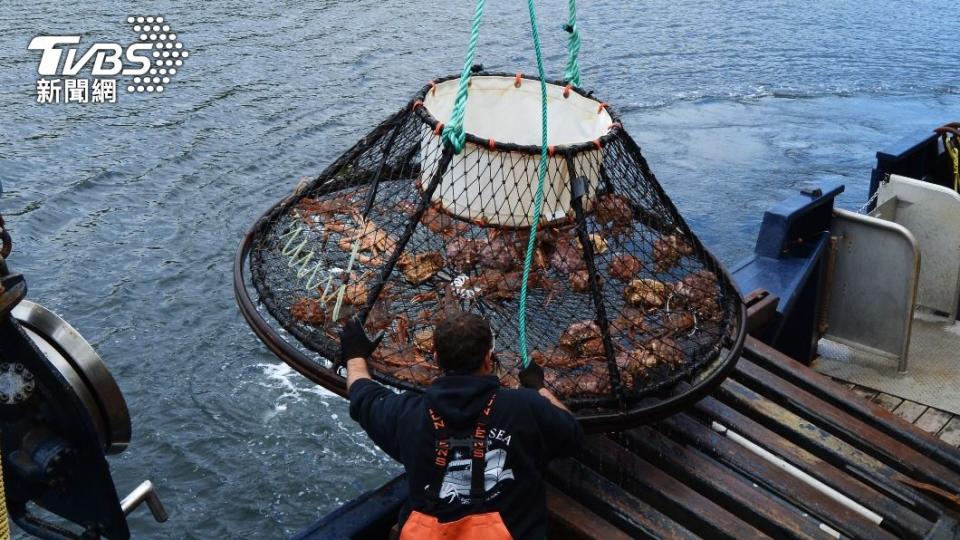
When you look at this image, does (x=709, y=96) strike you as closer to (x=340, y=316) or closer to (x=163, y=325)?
(x=163, y=325)

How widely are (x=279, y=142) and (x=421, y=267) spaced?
28.7ft

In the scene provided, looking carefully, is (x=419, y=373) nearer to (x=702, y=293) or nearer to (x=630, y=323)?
(x=630, y=323)

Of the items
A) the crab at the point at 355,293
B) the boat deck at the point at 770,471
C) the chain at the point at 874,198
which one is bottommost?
the boat deck at the point at 770,471

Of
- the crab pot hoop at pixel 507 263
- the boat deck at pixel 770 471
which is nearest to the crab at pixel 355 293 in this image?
the crab pot hoop at pixel 507 263

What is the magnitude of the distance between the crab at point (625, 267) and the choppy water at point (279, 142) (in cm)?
348

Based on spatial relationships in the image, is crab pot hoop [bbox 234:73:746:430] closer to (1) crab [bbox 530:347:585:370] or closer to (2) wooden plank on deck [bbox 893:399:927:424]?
(1) crab [bbox 530:347:585:370]

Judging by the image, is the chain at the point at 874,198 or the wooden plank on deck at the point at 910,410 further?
the chain at the point at 874,198

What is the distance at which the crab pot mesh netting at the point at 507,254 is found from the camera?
4035 millimetres

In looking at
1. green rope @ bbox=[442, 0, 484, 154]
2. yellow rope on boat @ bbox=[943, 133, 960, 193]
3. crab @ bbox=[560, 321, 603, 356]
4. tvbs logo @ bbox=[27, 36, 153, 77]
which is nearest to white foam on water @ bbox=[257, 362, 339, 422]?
crab @ bbox=[560, 321, 603, 356]

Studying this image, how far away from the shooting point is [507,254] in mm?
4402

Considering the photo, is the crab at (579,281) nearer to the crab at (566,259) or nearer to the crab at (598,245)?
the crab at (566,259)

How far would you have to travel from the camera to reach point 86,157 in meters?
11.8

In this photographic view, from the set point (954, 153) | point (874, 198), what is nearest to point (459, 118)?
point (874, 198)

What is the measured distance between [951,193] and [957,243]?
0.42 meters
